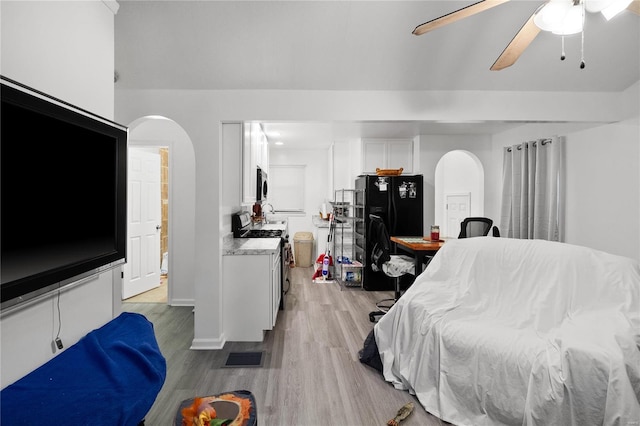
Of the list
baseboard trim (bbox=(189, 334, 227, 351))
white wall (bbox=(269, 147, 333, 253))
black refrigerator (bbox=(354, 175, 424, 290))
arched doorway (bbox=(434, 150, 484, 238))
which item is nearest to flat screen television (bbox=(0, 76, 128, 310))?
baseboard trim (bbox=(189, 334, 227, 351))

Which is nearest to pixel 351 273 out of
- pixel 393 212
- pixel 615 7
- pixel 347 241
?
pixel 347 241

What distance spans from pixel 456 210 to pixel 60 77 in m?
6.39

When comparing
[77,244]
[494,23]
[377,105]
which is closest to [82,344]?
[77,244]

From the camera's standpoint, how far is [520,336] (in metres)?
1.91

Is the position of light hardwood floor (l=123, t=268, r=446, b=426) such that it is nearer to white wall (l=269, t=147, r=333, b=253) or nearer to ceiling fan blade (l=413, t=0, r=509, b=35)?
ceiling fan blade (l=413, t=0, r=509, b=35)

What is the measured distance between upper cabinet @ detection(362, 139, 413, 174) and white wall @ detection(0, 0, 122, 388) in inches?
170

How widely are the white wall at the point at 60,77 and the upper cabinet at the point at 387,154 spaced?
14.1ft

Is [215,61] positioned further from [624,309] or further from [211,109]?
[624,309]

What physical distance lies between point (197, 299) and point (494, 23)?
3.30 meters

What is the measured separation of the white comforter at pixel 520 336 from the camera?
1.58 metres

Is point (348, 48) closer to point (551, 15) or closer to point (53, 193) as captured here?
point (551, 15)

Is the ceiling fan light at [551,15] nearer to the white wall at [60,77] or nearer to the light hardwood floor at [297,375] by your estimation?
the white wall at [60,77]

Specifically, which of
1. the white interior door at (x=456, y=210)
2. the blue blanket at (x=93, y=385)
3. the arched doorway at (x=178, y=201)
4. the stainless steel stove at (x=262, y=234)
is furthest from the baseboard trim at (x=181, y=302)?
the white interior door at (x=456, y=210)

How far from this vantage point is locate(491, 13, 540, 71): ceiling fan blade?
1680 mm
